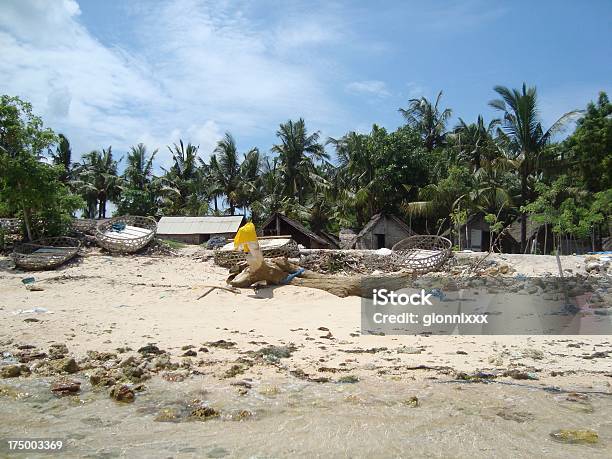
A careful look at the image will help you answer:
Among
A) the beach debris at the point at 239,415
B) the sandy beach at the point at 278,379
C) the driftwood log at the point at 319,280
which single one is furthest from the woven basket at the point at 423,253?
the beach debris at the point at 239,415

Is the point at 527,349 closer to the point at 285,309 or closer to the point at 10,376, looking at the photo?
the point at 285,309

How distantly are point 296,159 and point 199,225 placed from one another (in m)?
9.04

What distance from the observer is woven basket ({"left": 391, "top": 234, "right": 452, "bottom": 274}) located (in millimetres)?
14422

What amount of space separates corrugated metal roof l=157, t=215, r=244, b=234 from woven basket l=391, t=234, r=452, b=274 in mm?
11719

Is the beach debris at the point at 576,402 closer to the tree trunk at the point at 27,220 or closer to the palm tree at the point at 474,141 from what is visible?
the tree trunk at the point at 27,220

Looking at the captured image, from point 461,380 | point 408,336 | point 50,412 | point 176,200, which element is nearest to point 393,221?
point 176,200

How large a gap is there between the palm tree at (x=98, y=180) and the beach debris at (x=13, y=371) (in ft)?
98.4

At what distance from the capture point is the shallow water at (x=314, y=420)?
4.12 m

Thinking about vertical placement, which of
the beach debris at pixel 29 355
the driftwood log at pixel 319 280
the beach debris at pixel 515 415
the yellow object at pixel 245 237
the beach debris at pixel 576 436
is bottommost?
the beach debris at pixel 576 436

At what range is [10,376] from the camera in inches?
223

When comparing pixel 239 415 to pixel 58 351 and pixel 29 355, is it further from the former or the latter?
pixel 29 355

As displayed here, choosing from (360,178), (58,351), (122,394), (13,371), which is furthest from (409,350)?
(360,178)

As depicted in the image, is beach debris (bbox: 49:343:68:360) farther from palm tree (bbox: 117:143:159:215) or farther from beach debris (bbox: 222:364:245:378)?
palm tree (bbox: 117:143:159:215)

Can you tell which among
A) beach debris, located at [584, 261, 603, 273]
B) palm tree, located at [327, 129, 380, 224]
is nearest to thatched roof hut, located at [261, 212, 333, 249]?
palm tree, located at [327, 129, 380, 224]
